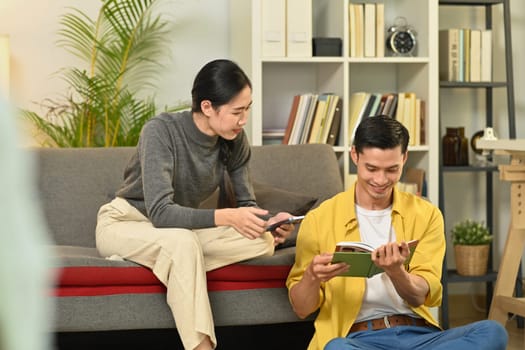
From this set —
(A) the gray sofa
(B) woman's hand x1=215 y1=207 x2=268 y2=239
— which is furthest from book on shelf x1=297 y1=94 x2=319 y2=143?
(B) woman's hand x1=215 y1=207 x2=268 y2=239

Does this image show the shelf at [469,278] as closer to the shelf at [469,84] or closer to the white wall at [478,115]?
the white wall at [478,115]

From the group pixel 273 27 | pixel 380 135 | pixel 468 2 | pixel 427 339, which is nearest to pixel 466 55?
pixel 468 2

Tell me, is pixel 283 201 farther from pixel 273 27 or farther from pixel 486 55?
pixel 486 55

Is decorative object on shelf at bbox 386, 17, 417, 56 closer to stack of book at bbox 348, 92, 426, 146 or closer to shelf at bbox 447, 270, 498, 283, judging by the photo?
stack of book at bbox 348, 92, 426, 146

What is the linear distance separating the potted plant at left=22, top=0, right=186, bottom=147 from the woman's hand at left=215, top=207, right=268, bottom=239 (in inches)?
56.9

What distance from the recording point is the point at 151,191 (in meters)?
2.72

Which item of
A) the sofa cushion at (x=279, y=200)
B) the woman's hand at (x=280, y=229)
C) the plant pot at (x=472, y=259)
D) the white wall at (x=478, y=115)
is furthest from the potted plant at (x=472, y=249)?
the woman's hand at (x=280, y=229)

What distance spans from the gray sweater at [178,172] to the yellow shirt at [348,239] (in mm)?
360

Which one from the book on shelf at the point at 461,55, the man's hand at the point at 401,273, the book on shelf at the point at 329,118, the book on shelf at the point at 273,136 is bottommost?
the man's hand at the point at 401,273

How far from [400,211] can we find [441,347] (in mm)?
420

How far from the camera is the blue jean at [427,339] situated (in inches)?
90.2

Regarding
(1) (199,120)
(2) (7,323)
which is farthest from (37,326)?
(1) (199,120)

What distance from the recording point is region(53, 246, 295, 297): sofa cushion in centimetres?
281

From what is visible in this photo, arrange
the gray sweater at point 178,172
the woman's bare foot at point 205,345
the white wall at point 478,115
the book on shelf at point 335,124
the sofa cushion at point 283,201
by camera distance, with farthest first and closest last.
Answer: the white wall at point 478,115
the book on shelf at point 335,124
the sofa cushion at point 283,201
the gray sweater at point 178,172
the woman's bare foot at point 205,345
